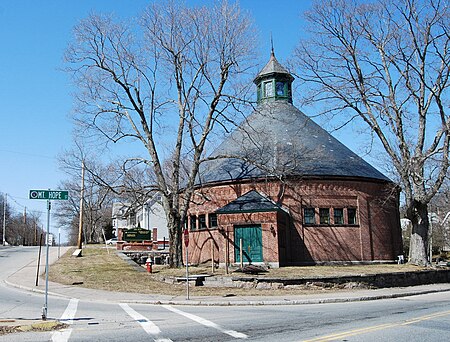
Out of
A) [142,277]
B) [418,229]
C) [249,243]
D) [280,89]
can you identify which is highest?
[280,89]

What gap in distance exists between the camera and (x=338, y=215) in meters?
29.9

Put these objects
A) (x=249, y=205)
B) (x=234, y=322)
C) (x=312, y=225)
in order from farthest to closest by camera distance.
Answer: (x=312, y=225)
(x=249, y=205)
(x=234, y=322)

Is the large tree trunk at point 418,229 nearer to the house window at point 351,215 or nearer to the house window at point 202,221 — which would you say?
the house window at point 351,215

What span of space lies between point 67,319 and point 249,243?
1601cm

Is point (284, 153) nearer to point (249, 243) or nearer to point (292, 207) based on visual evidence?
point (292, 207)

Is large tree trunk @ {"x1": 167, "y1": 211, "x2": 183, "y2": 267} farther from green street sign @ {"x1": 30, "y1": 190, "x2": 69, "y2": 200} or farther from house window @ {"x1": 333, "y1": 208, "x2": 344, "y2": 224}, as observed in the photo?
green street sign @ {"x1": 30, "y1": 190, "x2": 69, "y2": 200}

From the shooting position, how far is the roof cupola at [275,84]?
127 feet

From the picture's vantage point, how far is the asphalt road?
9.40 m

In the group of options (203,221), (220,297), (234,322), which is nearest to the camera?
(234,322)

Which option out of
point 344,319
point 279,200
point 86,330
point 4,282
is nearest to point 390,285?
point 279,200

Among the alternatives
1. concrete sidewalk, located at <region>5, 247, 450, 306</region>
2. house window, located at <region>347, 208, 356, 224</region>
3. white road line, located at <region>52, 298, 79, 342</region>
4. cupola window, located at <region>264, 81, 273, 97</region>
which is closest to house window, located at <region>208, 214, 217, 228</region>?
house window, located at <region>347, 208, 356, 224</region>

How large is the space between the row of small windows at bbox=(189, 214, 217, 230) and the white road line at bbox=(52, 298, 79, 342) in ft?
46.1

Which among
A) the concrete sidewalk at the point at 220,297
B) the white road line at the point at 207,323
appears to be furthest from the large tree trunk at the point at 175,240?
the white road line at the point at 207,323

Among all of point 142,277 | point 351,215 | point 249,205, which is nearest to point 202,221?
point 249,205
